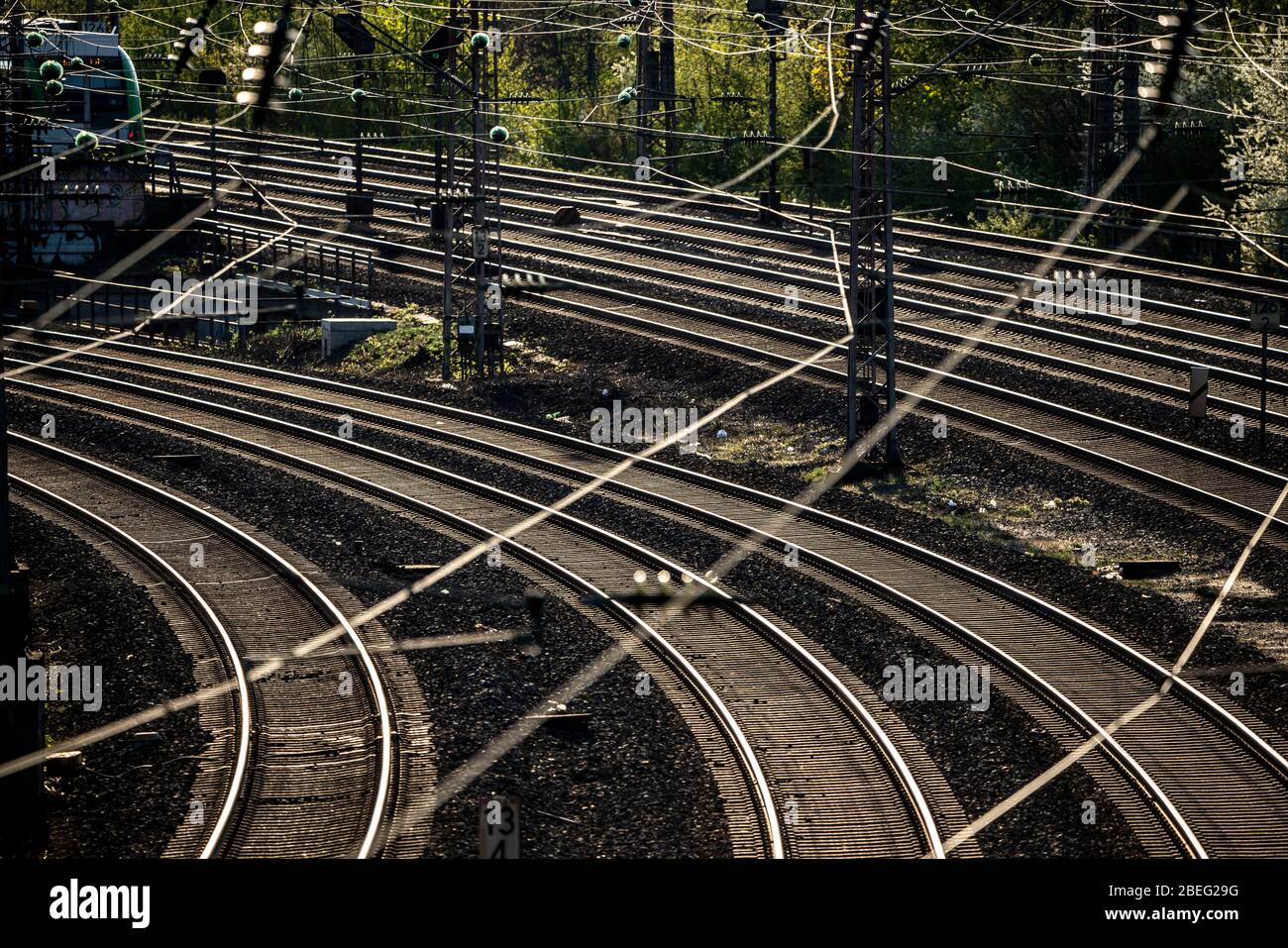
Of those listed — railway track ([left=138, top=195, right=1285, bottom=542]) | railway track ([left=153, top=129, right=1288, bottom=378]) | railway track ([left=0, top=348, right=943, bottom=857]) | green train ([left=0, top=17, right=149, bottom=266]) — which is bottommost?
railway track ([left=0, top=348, right=943, bottom=857])

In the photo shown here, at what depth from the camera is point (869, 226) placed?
2269 cm

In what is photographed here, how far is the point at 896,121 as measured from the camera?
48656mm

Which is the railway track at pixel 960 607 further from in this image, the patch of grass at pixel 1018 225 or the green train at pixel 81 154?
the patch of grass at pixel 1018 225

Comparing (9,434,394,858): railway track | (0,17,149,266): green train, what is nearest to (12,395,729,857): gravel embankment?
(9,434,394,858): railway track

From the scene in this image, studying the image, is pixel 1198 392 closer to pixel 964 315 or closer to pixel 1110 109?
pixel 964 315

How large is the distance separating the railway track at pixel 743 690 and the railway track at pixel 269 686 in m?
2.57

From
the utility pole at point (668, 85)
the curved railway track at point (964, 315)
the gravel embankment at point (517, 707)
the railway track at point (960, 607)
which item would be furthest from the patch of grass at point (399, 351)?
the utility pole at point (668, 85)

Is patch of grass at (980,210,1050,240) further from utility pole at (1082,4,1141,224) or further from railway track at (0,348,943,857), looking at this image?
railway track at (0,348,943,857)

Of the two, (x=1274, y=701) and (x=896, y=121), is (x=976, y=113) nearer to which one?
(x=896, y=121)

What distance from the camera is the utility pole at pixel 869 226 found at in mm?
20891

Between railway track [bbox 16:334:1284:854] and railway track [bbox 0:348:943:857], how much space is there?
1558 millimetres

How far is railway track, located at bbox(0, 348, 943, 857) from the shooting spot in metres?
12.2

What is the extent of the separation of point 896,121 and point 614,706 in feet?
122
